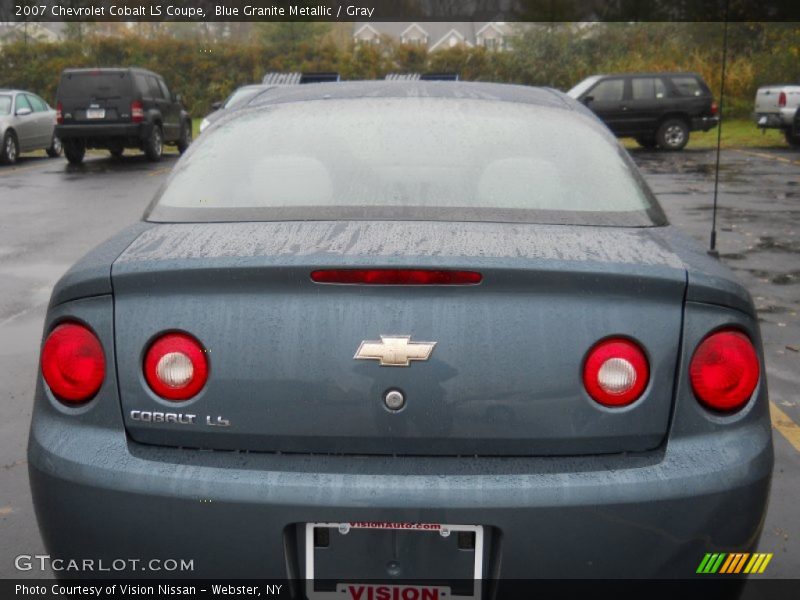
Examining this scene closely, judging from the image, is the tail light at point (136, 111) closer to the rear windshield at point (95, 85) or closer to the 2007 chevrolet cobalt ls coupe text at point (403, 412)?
the rear windshield at point (95, 85)

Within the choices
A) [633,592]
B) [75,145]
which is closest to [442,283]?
[633,592]

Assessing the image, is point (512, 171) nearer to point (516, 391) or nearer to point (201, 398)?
point (516, 391)

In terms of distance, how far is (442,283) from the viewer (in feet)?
7.95

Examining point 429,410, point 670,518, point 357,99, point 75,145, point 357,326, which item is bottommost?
point 75,145

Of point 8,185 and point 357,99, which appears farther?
point 8,185

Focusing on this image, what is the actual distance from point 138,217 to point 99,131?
12.1 meters

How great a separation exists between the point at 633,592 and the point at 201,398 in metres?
1.04

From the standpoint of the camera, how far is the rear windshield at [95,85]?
74.5ft

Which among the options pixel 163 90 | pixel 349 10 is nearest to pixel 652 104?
pixel 163 90

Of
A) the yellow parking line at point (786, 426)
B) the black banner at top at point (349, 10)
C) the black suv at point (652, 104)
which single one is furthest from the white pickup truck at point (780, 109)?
the yellow parking line at point (786, 426)

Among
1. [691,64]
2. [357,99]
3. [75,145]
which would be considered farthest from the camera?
[691,64]

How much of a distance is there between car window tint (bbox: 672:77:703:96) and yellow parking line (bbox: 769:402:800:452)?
72.8 ft

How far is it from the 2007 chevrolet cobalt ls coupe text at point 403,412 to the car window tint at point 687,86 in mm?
25104

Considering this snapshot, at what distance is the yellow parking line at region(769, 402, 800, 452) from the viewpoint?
5.02m
